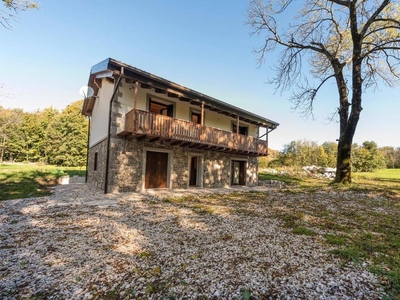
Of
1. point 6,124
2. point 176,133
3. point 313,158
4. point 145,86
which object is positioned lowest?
point 313,158

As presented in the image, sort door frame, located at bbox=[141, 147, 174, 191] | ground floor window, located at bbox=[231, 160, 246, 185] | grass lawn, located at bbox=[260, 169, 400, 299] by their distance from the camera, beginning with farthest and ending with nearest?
ground floor window, located at bbox=[231, 160, 246, 185] → door frame, located at bbox=[141, 147, 174, 191] → grass lawn, located at bbox=[260, 169, 400, 299]

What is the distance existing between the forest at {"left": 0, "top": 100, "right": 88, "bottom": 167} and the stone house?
14724mm

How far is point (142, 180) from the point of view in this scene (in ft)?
33.7

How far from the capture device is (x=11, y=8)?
4.54 m

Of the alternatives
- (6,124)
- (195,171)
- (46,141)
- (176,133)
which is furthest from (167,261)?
(46,141)

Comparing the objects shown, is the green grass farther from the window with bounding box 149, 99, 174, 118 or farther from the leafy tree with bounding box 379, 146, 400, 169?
the leafy tree with bounding box 379, 146, 400, 169

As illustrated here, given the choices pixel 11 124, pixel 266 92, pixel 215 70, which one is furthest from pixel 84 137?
pixel 266 92

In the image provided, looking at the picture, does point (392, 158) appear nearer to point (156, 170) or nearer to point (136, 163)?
point (156, 170)

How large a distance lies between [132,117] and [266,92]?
837cm

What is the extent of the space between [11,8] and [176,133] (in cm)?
664

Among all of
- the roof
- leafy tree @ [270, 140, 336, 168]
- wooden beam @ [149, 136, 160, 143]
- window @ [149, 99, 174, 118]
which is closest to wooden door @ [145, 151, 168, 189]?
wooden beam @ [149, 136, 160, 143]

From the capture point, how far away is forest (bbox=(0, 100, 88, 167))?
87.6 feet

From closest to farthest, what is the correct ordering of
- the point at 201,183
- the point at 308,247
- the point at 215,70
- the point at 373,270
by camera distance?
1. the point at 373,270
2. the point at 308,247
3. the point at 201,183
4. the point at 215,70

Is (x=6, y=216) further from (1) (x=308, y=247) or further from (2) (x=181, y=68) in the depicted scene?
(2) (x=181, y=68)
